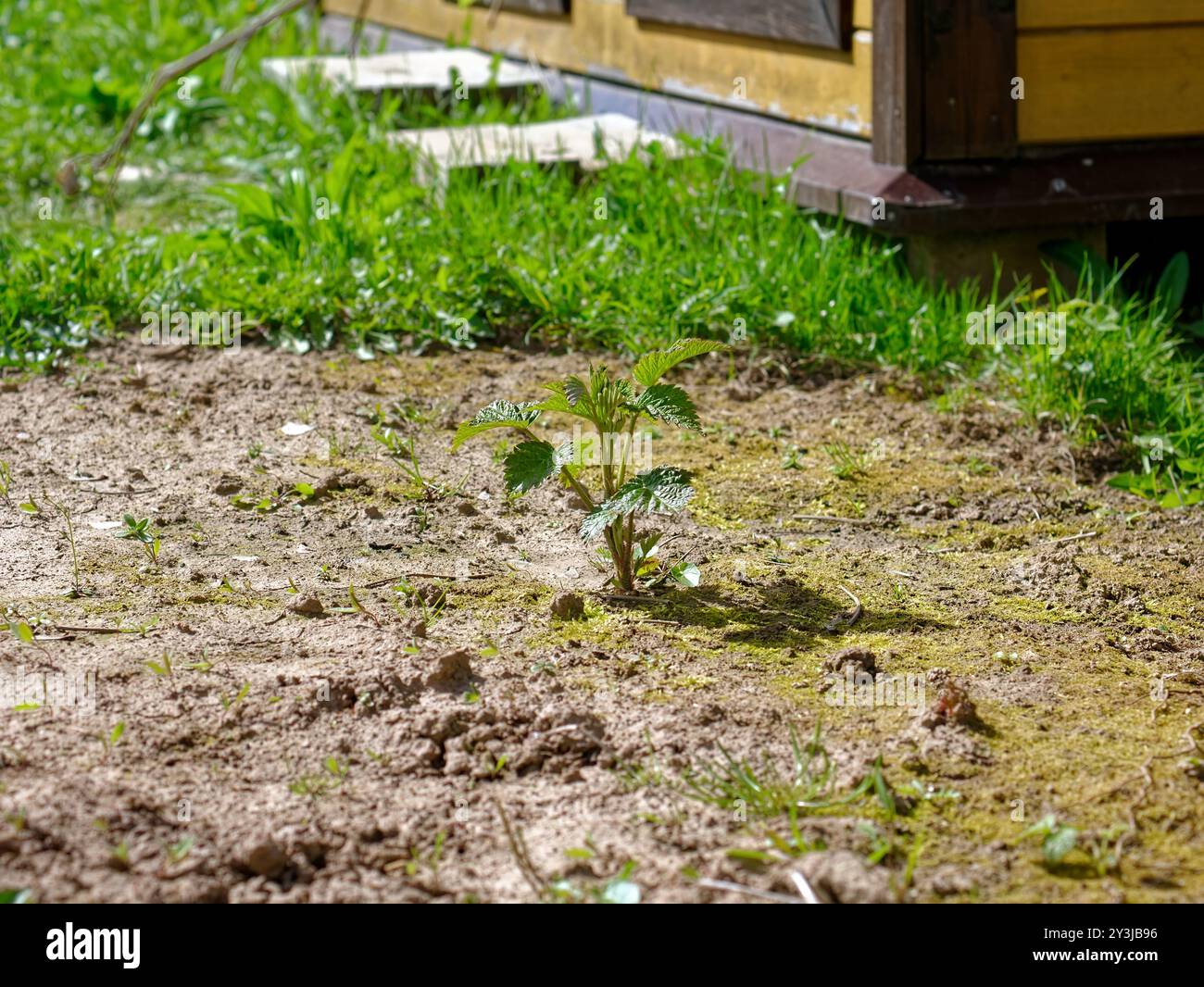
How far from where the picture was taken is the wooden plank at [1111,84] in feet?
14.5

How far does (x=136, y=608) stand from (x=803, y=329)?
2263mm

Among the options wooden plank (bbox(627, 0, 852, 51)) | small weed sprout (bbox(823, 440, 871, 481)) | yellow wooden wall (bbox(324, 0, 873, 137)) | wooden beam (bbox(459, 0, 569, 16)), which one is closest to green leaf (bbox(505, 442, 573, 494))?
small weed sprout (bbox(823, 440, 871, 481))

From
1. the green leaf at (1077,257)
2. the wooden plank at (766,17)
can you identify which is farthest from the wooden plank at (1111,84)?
the wooden plank at (766,17)

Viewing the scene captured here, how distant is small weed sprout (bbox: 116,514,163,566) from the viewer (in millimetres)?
2910

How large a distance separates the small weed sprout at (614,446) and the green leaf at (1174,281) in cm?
228

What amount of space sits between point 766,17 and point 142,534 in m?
3.21

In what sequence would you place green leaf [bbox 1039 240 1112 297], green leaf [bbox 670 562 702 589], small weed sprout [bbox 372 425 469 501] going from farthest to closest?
green leaf [bbox 1039 240 1112 297]
small weed sprout [bbox 372 425 469 501]
green leaf [bbox 670 562 702 589]

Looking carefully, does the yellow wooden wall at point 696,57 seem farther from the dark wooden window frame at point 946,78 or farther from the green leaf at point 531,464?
the green leaf at point 531,464

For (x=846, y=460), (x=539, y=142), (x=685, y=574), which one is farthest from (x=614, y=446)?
(x=539, y=142)

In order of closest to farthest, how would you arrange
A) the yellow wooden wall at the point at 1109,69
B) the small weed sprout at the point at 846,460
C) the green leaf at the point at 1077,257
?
the small weed sprout at the point at 846,460, the yellow wooden wall at the point at 1109,69, the green leaf at the point at 1077,257

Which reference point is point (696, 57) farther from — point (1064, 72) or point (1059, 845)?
point (1059, 845)

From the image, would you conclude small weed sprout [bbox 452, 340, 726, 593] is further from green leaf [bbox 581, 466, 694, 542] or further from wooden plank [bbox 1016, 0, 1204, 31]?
wooden plank [bbox 1016, 0, 1204, 31]

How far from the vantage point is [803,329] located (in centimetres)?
424

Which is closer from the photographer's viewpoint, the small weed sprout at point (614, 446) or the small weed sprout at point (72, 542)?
the small weed sprout at point (614, 446)
